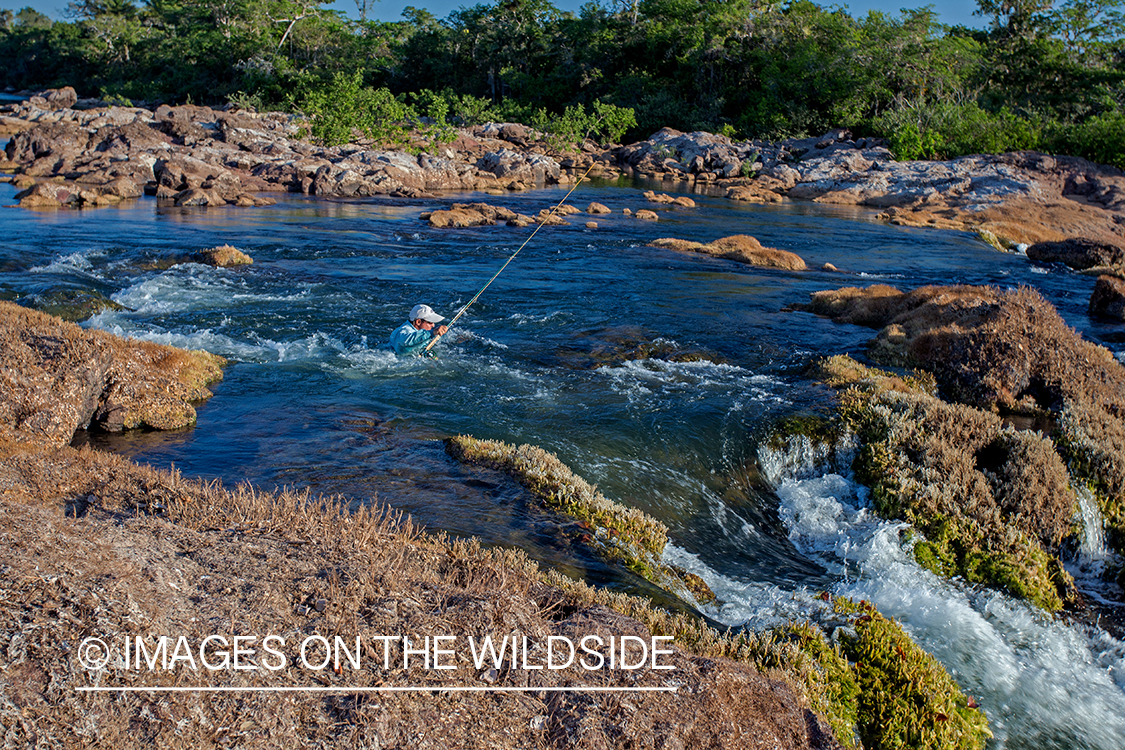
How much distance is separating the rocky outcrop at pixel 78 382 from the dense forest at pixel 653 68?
115 feet

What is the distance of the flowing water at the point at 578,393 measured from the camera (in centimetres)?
622

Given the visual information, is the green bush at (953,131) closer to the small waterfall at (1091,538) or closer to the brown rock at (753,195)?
the brown rock at (753,195)

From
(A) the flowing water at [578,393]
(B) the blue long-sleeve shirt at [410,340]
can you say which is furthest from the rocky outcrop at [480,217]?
(B) the blue long-sleeve shirt at [410,340]

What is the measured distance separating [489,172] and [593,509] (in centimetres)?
3597

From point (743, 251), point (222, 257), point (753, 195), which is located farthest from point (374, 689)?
point (753, 195)

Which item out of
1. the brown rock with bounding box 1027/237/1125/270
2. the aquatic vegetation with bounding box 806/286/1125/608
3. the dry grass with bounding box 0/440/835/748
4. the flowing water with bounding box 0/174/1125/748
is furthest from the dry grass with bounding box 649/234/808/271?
the dry grass with bounding box 0/440/835/748

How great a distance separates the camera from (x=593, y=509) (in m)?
7.08

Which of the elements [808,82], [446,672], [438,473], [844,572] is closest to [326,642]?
[446,672]

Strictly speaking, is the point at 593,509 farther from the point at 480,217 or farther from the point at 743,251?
the point at 480,217

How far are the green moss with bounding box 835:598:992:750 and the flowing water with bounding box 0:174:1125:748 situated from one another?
31 cm

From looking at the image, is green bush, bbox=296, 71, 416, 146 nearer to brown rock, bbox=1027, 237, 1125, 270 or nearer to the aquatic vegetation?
brown rock, bbox=1027, 237, 1125, 270

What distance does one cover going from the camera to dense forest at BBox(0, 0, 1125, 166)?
43.2m

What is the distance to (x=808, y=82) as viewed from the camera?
4972 cm

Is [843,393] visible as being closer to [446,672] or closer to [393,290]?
[446,672]
